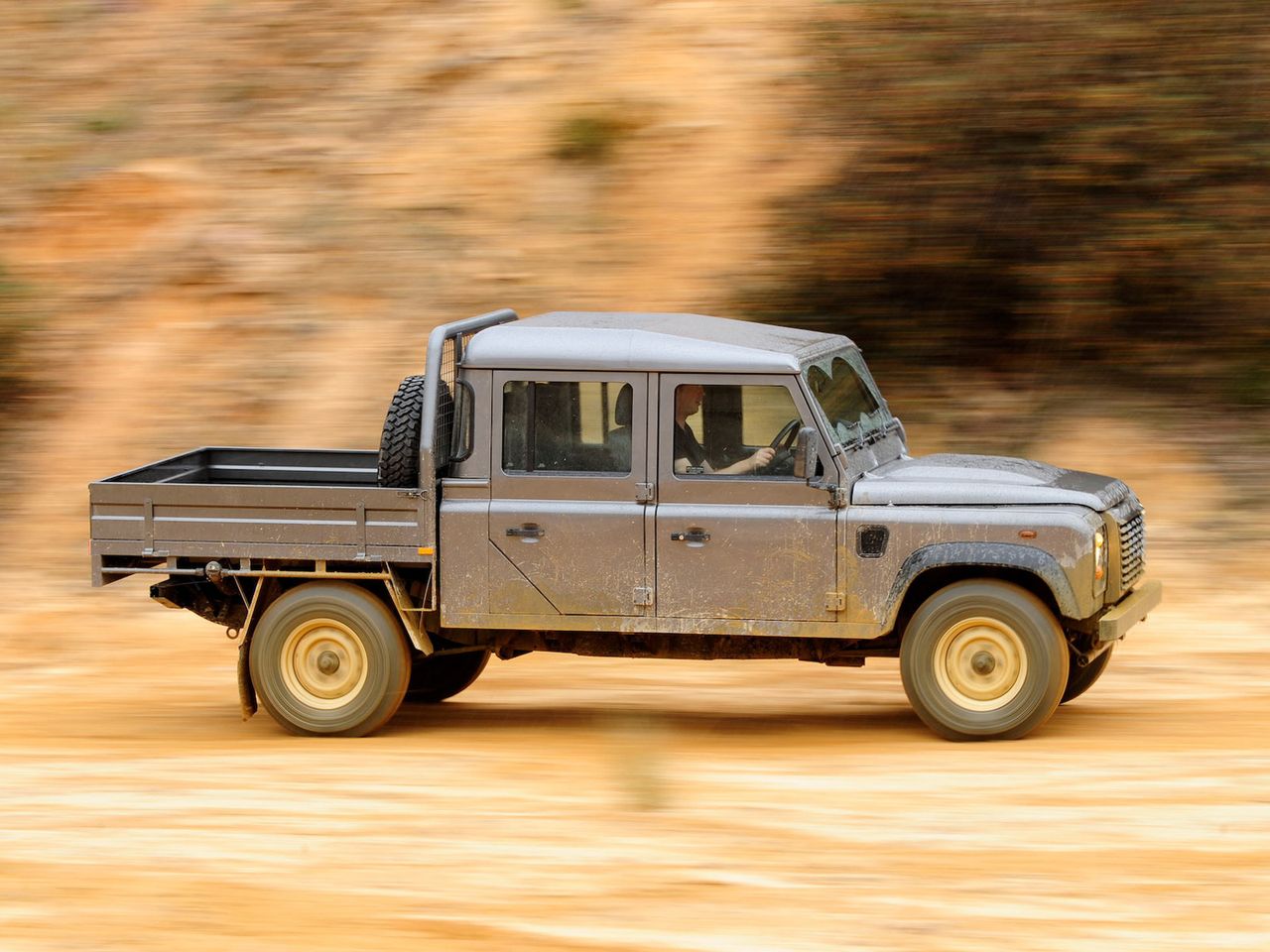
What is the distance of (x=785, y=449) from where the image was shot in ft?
28.0

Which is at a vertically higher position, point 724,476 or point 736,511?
point 724,476

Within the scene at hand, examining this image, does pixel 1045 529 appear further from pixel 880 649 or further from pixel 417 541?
pixel 417 541

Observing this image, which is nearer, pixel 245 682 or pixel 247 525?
pixel 247 525

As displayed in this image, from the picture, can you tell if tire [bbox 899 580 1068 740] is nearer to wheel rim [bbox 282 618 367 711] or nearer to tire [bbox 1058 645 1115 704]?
tire [bbox 1058 645 1115 704]

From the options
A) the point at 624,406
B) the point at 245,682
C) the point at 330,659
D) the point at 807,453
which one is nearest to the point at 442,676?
the point at 330,659

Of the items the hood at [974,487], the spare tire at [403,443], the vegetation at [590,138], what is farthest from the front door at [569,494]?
the vegetation at [590,138]

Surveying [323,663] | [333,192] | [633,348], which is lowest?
[323,663]

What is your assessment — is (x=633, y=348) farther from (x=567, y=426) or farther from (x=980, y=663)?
(x=980, y=663)

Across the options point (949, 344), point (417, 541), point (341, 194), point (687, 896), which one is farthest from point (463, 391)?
point (341, 194)

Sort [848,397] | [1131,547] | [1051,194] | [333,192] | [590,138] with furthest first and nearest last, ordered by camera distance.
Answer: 1. [333,192]
2. [590,138]
3. [1051,194]
4. [848,397]
5. [1131,547]

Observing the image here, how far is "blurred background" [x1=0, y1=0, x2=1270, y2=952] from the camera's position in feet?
22.6

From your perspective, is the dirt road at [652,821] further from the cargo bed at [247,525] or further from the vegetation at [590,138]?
the vegetation at [590,138]

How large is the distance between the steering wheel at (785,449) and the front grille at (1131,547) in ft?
5.33

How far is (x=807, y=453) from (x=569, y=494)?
118cm
